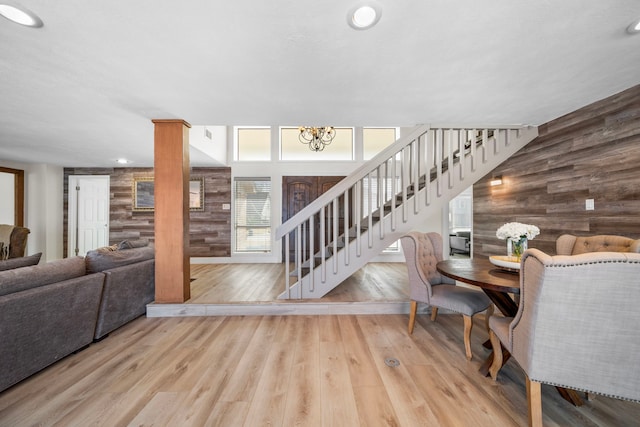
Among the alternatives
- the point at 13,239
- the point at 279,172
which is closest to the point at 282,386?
the point at 279,172

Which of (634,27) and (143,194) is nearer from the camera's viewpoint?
(634,27)

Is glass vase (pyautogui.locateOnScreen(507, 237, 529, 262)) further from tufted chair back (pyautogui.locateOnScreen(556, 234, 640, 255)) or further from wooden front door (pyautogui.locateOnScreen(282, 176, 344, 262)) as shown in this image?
wooden front door (pyautogui.locateOnScreen(282, 176, 344, 262))

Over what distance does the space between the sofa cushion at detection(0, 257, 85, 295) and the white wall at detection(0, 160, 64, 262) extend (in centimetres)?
488

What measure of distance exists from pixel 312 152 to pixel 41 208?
6.11 meters

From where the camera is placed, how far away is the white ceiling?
1.40 metres

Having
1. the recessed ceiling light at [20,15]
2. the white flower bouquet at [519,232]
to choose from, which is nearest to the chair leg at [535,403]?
the white flower bouquet at [519,232]

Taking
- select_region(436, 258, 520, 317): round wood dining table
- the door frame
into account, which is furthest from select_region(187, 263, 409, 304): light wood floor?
the door frame

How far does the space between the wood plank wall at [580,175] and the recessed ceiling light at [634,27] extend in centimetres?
118

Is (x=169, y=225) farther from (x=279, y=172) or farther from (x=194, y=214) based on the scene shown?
(x=279, y=172)

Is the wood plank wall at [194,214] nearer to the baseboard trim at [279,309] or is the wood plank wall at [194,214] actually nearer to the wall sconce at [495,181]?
the baseboard trim at [279,309]

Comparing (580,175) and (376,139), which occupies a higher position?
(376,139)

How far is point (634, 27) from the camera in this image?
59.7 inches

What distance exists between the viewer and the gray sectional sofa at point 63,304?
1.60 m

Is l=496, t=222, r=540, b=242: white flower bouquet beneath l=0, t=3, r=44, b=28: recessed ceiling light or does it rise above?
beneath
